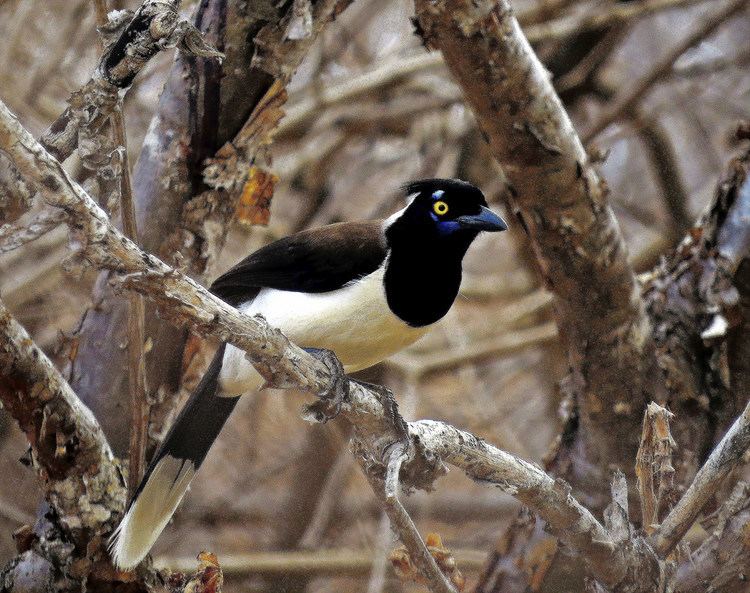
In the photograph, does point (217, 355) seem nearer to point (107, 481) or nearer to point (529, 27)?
point (107, 481)

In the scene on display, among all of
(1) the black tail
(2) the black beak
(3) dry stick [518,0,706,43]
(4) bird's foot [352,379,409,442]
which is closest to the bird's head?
(2) the black beak

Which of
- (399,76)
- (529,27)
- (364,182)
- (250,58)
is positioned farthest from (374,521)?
(250,58)

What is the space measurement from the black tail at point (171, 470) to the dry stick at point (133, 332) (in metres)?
0.06

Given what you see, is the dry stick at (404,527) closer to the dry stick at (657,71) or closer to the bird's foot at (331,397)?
the bird's foot at (331,397)

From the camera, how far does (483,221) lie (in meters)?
3.00

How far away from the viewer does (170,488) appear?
2.93 m

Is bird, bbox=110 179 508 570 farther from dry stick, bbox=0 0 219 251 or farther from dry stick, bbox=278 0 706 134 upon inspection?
dry stick, bbox=278 0 706 134

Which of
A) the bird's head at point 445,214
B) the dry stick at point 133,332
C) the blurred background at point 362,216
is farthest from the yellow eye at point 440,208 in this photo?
the blurred background at point 362,216

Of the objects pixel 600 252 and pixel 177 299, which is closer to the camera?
pixel 177 299

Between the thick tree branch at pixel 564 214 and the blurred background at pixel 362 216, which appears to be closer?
the thick tree branch at pixel 564 214

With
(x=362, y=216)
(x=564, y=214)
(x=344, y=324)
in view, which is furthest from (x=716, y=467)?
(x=362, y=216)

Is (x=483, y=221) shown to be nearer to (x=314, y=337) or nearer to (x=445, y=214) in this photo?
(x=445, y=214)

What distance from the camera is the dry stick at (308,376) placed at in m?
1.87

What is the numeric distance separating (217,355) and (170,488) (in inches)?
16.8
